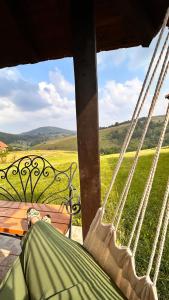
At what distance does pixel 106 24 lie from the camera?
5.75 feet

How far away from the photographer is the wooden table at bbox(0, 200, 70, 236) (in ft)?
6.39

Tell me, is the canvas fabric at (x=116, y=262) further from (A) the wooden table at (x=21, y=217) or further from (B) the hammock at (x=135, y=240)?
(A) the wooden table at (x=21, y=217)

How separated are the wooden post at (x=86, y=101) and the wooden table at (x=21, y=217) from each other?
15.1 inches

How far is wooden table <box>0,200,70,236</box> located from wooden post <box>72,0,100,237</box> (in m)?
0.38

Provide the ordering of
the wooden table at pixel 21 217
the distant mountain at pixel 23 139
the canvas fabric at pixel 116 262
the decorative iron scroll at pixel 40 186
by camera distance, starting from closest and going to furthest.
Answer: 1. the canvas fabric at pixel 116 262
2. the wooden table at pixel 21 217
3. the decorative iron scroll at pixel 40 186
4. the distant mountain at pixel 23 139

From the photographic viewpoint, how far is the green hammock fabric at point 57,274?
2.38 ft

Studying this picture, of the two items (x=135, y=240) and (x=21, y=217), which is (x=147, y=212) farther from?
(x=135, y=240)

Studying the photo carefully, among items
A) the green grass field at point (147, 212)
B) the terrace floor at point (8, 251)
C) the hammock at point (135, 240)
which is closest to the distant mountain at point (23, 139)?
the green grass field at point (147, 212)

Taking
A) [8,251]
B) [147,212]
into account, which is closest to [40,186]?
[147,212]

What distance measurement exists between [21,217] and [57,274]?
1.45 metres

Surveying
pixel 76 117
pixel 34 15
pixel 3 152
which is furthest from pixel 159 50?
pixel 3 152

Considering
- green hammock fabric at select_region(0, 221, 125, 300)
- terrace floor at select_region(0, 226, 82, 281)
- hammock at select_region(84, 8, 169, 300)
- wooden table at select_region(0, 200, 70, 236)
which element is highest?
hammock at select_region(84, 8, 169, 300)

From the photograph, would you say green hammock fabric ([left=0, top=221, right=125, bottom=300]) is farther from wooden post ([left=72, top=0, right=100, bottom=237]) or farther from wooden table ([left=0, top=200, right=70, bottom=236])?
wooden table ([left=0, top=200, right=70, bottom=236])

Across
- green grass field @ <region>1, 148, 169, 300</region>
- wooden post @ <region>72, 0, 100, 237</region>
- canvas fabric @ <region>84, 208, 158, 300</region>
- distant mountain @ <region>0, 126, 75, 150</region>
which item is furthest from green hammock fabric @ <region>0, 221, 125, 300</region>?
distant mountain @ <region>0, 126, 75, 150</region>
